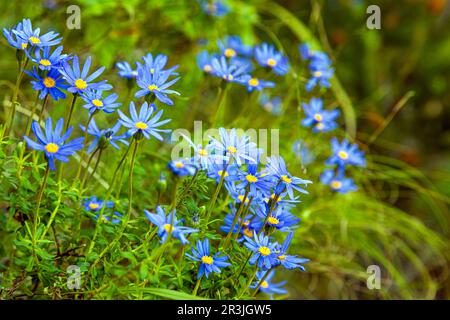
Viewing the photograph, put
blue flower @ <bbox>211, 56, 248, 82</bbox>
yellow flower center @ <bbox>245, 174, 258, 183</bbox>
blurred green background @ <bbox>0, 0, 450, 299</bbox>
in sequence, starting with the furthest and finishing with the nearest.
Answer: blurred green background @ <bbox>0, 0, 450, 299</bbox> → blue flower @ <bbox>211, 56, 248, 82</bbox> → yellow flower center @ <bbox>245, 174, 258, 183</bbox>

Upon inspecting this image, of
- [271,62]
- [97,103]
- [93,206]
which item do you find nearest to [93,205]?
[93,206]

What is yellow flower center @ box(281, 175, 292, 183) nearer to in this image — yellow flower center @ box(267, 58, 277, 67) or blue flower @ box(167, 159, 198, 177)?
blue flower @ box(167, 159, 198, 177)

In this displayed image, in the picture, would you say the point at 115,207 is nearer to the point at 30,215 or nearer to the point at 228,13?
the point at 30,215

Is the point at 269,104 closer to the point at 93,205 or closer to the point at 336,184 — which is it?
the point at 336,184

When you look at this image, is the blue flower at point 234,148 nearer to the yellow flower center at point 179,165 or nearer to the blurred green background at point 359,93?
the yellow flower center at point 179,165

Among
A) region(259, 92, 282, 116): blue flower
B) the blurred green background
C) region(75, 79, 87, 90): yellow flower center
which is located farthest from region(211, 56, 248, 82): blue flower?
region(259, 92, 282, 116): blue flower

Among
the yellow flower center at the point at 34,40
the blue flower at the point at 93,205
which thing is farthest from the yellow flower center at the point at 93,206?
the yellow flower center at the point at 34,40

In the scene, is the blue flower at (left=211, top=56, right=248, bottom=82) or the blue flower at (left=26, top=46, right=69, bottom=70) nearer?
the blue flower at (left=26, top=46, right=69, bottom=70)
